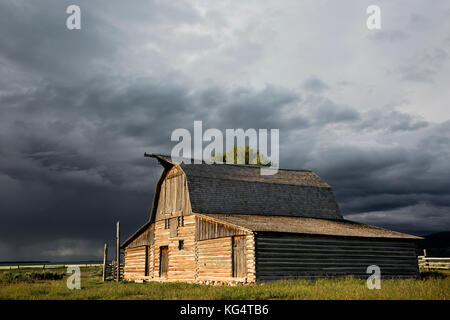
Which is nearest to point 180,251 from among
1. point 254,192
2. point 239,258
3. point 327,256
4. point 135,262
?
point 239,258

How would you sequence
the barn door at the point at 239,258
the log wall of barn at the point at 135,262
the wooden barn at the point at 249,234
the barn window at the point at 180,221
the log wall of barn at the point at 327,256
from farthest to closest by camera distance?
the log wall of barn at the point at 135,262 < the barn window at the point at 180,221 < the wooden barn at the point at 249,234 < the barn door at the point at 239,258 < the log wall of barn at the point at 327,256

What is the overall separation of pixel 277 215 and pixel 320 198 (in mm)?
5221

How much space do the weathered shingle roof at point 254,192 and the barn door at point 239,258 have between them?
4.94 meters

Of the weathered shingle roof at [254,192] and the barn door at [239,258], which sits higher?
the weathered shingle roof at [254,192]

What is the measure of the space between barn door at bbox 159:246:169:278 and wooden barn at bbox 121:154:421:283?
71mm

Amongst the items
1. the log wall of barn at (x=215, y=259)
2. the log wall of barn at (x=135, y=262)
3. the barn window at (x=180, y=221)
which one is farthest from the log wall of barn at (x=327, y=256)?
the log wall of barn at (x=135, y=262)

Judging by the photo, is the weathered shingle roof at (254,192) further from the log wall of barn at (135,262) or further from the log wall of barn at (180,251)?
the log wall of barn at (135,262)

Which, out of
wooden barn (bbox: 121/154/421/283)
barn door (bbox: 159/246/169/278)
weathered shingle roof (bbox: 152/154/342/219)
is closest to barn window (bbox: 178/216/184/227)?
wooden barn (bbox: 121/154/421/283)

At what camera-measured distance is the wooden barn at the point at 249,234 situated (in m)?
22.4

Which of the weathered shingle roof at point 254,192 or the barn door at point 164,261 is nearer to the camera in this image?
the weathered shingle roof at point 254,192

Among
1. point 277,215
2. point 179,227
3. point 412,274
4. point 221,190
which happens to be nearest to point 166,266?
point 179,227

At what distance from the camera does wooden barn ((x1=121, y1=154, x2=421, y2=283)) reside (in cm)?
2241

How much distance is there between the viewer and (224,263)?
23.4 metres
